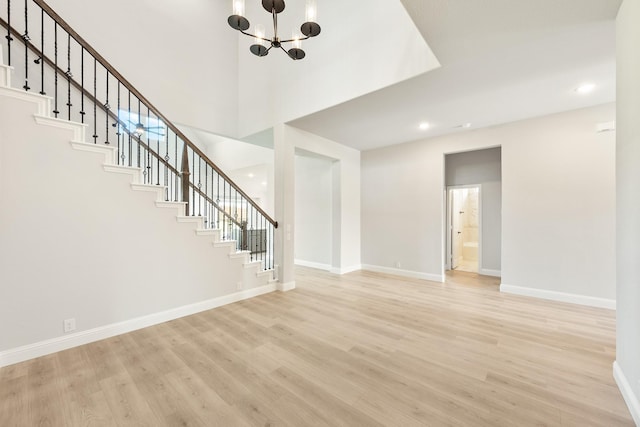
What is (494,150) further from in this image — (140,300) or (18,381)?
(18,381)

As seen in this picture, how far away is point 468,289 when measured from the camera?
4.77 meters

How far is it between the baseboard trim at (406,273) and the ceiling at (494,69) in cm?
302

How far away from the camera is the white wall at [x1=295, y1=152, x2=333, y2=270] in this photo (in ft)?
21.4

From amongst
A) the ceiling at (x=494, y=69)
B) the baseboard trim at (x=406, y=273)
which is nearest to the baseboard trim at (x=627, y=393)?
the ceiling at (x=494, y=69)

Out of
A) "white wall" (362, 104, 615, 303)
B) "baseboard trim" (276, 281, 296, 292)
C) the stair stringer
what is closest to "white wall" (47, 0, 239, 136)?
the stair stringer

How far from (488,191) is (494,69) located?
3689 millimetres

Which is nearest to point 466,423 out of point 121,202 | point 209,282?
point 209,282

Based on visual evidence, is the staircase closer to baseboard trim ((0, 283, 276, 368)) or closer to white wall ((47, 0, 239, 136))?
baseboard trim ((0, 283, 276, 368))

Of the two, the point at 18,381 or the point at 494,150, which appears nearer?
the point at 18,381

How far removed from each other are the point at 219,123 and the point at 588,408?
635 cm

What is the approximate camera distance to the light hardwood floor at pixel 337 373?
1751mm

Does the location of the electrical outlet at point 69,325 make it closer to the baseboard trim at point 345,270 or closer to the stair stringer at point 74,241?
the stair stringer at point 74,241

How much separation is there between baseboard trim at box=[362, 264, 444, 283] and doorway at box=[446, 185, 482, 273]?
48.9 inches

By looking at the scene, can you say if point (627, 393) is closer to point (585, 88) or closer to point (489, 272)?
point (585, 88)
